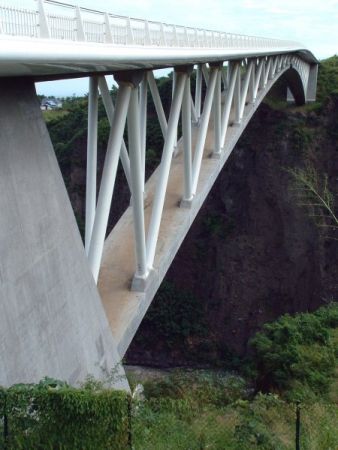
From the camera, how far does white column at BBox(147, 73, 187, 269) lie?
12.4m

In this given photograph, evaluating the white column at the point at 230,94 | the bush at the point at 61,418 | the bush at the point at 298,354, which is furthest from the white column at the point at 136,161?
the white column at the point at 230,94

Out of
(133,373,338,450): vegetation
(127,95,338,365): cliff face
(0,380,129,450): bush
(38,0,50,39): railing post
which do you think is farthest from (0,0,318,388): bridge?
(127,95,338,365): cliff face

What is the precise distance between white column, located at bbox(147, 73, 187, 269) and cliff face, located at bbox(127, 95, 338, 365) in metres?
22.5

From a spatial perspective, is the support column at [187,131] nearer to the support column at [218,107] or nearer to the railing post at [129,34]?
the support column at [218,107]

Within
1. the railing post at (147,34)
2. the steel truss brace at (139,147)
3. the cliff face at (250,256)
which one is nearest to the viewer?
the steel truss brace at (139,147)

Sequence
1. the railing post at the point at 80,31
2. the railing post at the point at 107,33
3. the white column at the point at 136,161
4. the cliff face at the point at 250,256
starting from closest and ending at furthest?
the railing post at the point at 80,31 < the railing post at the point at 107,33 < the white column at the point at 136,161 < the cliff face at the point at 250,256

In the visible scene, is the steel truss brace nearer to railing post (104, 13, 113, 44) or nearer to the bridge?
the bridge

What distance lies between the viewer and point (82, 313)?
8.09 m

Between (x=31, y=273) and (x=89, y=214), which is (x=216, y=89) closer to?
(x=89, y=214)

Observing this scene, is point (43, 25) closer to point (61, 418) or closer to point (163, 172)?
point (61, 418)

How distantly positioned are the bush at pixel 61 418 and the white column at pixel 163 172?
6.28 m

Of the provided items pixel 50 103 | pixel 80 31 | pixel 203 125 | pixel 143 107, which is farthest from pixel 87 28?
pixel 50 103

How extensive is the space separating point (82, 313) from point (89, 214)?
3076 mm

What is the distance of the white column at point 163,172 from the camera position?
1235cm
